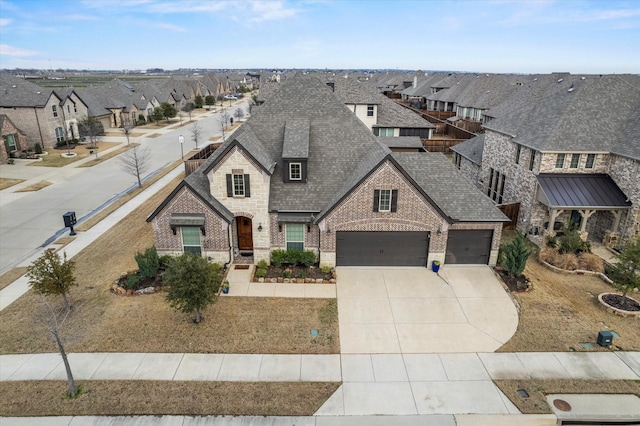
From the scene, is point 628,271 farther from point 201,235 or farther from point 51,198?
point 51,198

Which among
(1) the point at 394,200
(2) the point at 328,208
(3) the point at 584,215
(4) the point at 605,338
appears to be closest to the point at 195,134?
(2) the point at 328,208

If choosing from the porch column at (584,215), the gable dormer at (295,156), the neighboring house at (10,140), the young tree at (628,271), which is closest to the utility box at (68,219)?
the gable dormer at (295,156)

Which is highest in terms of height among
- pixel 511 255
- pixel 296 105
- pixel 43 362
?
pixel 296 105

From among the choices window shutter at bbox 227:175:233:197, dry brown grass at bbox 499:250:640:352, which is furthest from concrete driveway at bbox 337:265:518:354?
window shutter at bbox 227:175:233:197

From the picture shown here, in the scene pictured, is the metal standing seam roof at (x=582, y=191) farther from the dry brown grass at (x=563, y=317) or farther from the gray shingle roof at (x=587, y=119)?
the dry brown grass at (x=563, y=317)

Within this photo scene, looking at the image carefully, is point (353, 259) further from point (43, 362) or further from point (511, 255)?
point (43, 362)

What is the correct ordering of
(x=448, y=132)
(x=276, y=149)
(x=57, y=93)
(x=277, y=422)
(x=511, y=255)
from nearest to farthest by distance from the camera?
(x=277, y=422), (x=511, y=255), (x=276, y=149), (x=57, y=93), (x=448, y=132)

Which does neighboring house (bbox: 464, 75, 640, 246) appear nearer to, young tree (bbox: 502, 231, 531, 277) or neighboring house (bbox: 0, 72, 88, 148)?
young tree (bbox: 502, 231, 531, 277)

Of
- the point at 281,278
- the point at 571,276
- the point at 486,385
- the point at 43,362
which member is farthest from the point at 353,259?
the point at 43,362
